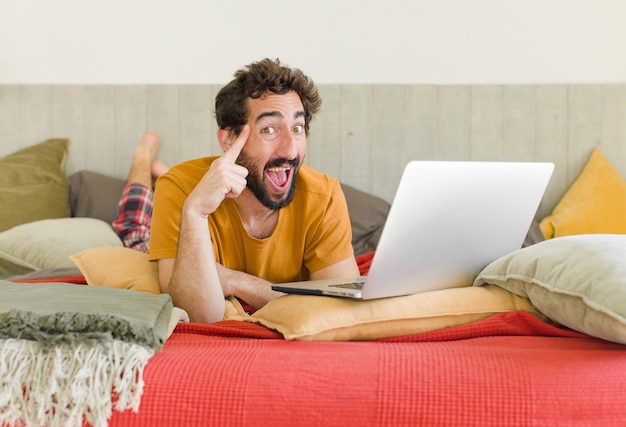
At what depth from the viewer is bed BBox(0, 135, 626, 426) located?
1.13 m

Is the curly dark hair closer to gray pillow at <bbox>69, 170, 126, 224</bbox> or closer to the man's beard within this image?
the man's beard

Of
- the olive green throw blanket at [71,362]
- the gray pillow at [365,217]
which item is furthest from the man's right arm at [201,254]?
the gray pillow at [365,217]

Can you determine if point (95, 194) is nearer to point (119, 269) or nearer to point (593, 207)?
point (119, 269)

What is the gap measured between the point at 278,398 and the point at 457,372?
0.28 m

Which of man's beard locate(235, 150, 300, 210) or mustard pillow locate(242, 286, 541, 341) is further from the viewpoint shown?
man's beard locate(235, 150, 300, 210)

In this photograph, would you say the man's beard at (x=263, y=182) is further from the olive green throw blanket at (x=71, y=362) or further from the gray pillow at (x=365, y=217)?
the gray pillow at (x=365, y=217)

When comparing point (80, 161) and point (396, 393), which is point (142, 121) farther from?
point (396, 393)

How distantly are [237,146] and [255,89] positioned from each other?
190 millimetres

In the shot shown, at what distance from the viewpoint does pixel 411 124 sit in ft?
10.2

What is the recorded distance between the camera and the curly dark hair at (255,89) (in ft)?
6.33

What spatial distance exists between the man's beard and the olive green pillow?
133 centimetres
